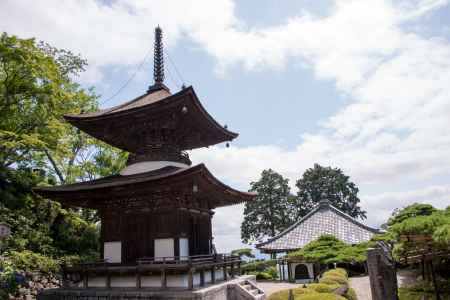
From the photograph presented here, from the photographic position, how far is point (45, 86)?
66.0 feet

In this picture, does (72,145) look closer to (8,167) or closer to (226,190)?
(8,167)

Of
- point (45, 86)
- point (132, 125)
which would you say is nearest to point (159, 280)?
point (132, 125)

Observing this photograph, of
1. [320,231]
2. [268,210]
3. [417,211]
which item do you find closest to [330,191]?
[268,210]

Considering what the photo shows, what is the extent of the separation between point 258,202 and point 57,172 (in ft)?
111

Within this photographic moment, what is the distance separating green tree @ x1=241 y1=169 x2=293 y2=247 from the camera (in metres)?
50.8

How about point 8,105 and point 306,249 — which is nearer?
point 8,105

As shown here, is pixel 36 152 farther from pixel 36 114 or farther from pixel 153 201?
pixel 153 201

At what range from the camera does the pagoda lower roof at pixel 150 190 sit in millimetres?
11547

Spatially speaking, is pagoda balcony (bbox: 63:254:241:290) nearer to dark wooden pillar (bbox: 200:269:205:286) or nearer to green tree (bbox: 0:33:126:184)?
dark wooden pillar (bbox: 200:269:205:286)

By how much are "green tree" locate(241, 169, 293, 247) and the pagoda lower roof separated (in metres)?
Answer: 37.9

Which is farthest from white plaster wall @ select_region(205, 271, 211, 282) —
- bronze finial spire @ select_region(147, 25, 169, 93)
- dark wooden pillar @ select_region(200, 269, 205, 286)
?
bronze finial spire @ select_region(147, 25, 169, 93)

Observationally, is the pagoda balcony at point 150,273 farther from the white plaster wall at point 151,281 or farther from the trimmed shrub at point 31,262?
the trimmed shrub at point 31,262

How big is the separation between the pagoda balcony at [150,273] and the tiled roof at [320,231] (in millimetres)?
16320

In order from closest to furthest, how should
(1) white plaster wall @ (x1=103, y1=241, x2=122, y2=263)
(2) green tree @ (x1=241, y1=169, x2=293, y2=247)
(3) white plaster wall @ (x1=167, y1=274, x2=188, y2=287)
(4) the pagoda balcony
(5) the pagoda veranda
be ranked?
(4) the pagoda balcony
(3) white plaster wall @ (x1=167, y1=274, x2=188, y2=287)
(5) the pagoda veranda
(1) white plaster wall @ (x1=103, y1=241, x2=122, y2=263)
(2) green tree @ (x1=241, y1=169, x2=293, y2=247)
